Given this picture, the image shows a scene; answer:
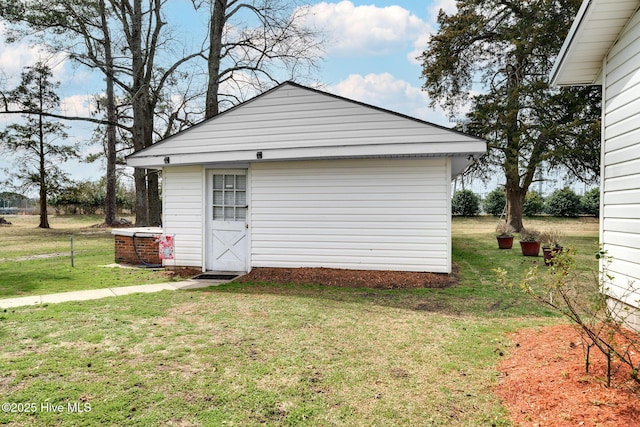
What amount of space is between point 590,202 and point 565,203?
160cm

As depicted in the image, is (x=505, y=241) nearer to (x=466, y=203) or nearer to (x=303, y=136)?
(x=303, y=136)

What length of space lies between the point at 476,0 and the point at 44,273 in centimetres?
2046

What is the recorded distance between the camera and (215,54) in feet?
55.7

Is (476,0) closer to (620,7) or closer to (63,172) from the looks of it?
(620,7)

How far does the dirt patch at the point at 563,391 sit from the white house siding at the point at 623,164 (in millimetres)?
1143

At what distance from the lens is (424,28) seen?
19.7 m

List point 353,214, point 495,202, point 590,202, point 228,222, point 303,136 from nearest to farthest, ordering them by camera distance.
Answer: point 353,214, point 303,136, point 228,222, point 590,202, point 495,202

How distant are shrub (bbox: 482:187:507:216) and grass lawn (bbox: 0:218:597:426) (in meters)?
25.5

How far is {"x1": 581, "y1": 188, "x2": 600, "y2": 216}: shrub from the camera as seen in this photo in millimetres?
27000

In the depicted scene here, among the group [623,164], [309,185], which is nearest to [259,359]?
[623,164]

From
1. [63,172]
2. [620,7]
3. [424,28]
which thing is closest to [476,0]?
[424,28]

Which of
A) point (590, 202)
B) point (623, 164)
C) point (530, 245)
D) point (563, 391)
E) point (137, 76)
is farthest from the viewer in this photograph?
point (590, 202)

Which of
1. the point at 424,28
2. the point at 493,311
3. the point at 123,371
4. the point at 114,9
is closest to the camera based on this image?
the point at 123,371

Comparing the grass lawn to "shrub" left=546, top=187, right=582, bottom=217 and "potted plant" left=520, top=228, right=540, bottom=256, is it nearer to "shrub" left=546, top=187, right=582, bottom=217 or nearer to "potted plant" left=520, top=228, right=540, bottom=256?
"potted plant" left=520, top=228, right=540, bottom=256
